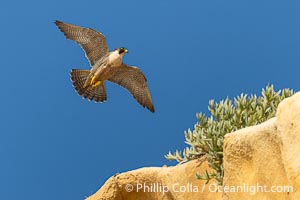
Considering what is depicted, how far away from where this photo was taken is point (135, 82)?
51.2 feet

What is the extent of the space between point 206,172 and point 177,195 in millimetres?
1397

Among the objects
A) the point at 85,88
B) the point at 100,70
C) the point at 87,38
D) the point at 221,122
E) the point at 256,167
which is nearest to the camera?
the point at 256,167

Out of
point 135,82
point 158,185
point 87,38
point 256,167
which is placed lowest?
point 256,167

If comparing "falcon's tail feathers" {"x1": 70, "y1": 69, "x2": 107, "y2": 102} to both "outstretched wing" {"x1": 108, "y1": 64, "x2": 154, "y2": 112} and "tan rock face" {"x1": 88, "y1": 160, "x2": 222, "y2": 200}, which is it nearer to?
"outstretched wing" {"x1": 108, "y1": 64, "x2": 154, "y2": 112}

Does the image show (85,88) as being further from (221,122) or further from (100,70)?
(221,122)

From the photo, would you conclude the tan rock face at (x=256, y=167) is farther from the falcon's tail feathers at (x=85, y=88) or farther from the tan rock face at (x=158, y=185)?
the falcon's tail feathers at (x=85, y=88)

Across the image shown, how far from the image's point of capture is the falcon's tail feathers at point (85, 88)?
16188 millimetres

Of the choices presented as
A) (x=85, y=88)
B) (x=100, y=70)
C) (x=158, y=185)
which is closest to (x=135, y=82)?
(x=100, y=70)

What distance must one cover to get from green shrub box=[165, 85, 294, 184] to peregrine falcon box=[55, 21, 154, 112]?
180 inches

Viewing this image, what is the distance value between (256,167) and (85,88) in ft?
29.1

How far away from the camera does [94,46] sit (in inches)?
598

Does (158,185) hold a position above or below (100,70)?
below

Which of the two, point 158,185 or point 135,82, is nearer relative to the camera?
point 158,185

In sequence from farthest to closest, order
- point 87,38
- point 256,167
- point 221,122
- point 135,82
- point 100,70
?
point 135,82
point 100,70
point 87,38
point 221,122
point 256,167
